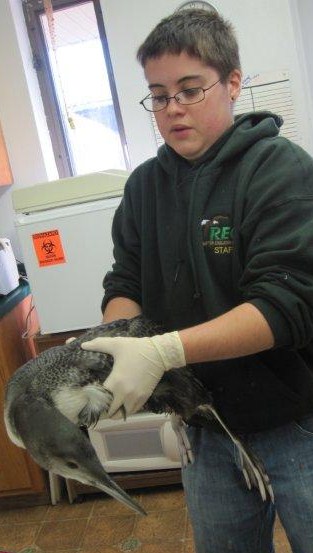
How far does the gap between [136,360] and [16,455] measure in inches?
67.7

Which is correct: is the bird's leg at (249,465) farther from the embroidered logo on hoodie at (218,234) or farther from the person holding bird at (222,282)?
the embroidered logo on hoodie at (218,234)

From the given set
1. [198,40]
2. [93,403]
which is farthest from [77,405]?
[198,40]

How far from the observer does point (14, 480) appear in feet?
8.04

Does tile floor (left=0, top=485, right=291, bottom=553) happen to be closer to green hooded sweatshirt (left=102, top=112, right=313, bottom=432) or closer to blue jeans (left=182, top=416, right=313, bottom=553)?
blue jeans (left=182, top=416, right=313, bottom=553)

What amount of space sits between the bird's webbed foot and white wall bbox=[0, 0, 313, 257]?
7.11ft

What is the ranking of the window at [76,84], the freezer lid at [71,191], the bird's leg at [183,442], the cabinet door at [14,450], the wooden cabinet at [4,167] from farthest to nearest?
1. the window at [76,84]
2. the wooden cabinet at [4,167]
3. the cabinet door at [14,450]
4. the freezer lid at [71,191]
5. the bird's leg at [183,442]

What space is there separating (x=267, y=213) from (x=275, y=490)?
0.63m

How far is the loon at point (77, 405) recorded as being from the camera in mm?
895

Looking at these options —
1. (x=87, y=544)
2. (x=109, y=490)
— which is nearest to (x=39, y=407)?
(x=109, y=490)

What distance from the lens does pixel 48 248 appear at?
2.17 m

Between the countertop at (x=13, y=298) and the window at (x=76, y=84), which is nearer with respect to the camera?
the countertop at (x=13, y=298)

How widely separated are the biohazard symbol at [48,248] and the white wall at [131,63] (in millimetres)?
896

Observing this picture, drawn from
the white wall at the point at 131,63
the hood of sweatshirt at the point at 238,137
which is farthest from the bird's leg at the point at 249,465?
the white wall at the point at 131,63

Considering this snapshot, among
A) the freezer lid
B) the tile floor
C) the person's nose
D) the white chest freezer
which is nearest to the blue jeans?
the person's nose
